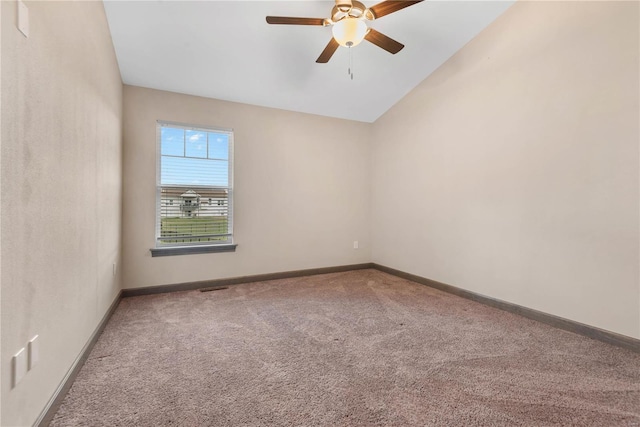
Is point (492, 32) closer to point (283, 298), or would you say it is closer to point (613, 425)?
point (613, 425)

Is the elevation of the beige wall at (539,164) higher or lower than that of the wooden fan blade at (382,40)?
lower

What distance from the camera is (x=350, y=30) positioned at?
206 centimetres

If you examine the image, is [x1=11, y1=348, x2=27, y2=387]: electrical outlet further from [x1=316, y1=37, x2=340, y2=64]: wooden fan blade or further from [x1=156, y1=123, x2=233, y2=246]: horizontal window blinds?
[x1=316, y1=37, x2=340, y2=64]: wooden fan blade

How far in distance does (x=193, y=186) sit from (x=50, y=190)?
2.27 metres

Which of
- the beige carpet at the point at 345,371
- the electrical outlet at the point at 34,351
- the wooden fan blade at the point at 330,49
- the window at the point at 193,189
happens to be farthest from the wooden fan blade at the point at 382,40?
the electrical outlet at the point at 34,351

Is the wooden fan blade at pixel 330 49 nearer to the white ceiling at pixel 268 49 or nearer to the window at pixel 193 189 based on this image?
the white ceiling at pixel 268 49

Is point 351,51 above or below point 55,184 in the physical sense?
above

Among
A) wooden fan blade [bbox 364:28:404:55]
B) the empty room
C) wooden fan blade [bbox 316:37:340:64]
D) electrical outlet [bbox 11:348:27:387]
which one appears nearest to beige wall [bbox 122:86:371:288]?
the empty room

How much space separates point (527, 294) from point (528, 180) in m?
1.08

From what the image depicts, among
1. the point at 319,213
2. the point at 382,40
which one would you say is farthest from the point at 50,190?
the point at 319,213

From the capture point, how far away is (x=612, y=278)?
83.8 inches

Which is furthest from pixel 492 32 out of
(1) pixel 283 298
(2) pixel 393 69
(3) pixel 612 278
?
(1) pixel 283 298

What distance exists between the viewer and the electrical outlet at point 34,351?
115cm

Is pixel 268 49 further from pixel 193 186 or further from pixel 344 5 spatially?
pixel 193 186
